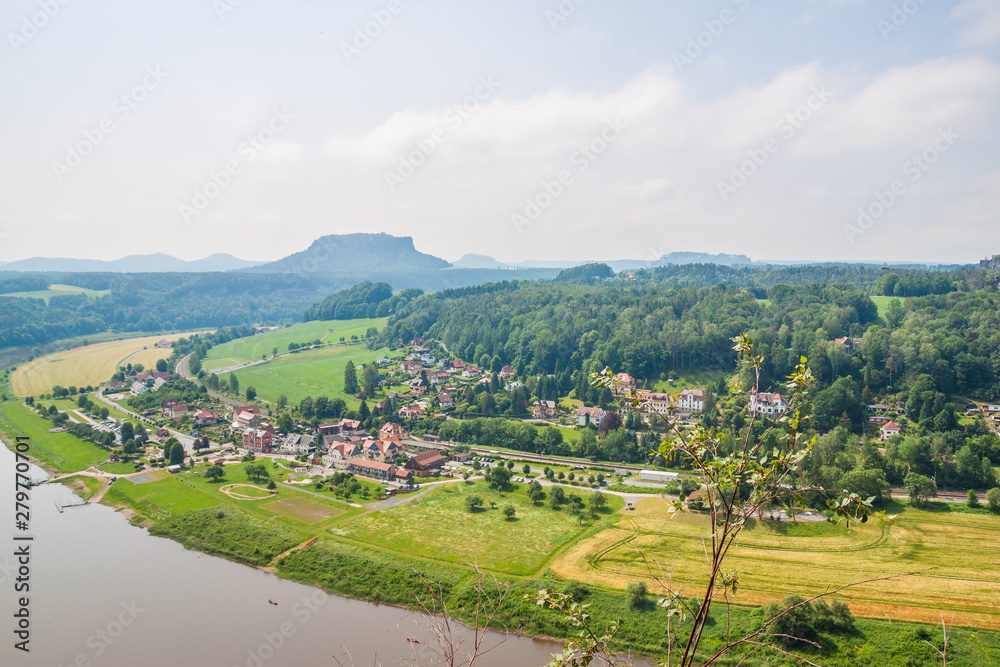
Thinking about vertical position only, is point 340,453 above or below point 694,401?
below

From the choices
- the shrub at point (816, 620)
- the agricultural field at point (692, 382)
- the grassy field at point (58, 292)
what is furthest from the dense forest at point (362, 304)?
the shrub at point (816, 620)

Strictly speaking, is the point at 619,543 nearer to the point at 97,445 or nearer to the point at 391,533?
the point at 391,533

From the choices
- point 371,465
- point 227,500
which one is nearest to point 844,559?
point 371,465

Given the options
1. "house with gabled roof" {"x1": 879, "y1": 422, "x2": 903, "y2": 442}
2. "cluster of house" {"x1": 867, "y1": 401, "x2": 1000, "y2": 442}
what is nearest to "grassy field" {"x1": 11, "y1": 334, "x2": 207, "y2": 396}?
"house with gabled roof" {"x1": 879, "y1": 422, "x2": 903, "y2": 442}

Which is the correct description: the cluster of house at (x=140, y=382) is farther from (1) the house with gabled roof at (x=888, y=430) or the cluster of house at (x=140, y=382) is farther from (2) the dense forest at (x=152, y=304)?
(1) the house with gabled roof at (x=888, y=430)

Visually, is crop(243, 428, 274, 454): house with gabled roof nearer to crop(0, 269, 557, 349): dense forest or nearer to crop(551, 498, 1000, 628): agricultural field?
crop(551, 498, 1000, 628): agricultural field

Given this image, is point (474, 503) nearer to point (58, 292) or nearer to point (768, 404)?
point (768, 404)
